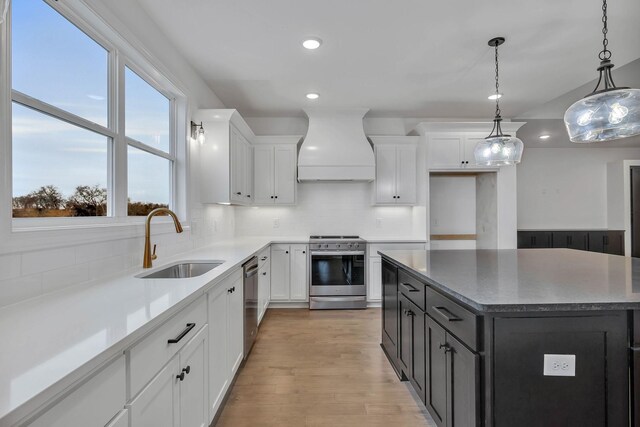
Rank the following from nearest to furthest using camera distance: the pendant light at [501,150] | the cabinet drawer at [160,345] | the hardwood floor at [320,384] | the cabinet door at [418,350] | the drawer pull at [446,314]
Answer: the cabinet drawer at [160,345], the drawer pull at [446,314], the cabinet door at [418,350], the hardwood floor at [320,384], the pendant light at [501,150]

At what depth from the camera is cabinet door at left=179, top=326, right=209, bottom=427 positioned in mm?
1352

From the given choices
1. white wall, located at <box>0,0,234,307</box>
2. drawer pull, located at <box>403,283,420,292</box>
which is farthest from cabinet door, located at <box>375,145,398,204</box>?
drawer pull, located at <box>403,283,420,292</box>

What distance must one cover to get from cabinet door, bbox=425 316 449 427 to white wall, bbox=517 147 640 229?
Result: 207 inches

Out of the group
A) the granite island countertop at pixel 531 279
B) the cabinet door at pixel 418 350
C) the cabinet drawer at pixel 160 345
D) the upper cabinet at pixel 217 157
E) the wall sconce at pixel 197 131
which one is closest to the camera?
the cabinet drawer at pixel 160 345

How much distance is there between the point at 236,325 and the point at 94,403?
61.4 inches

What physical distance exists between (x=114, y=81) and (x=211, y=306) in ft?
5.00

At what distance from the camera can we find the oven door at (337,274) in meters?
4.08

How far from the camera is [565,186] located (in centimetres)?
593

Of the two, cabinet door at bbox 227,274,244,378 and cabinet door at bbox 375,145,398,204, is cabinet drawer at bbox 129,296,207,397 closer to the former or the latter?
cabinet door at bbox 227,274,244,378

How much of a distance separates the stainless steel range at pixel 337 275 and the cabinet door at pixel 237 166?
3.80ft

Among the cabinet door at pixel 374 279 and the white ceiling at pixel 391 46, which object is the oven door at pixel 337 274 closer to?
the cabinet door at pixel 374 279

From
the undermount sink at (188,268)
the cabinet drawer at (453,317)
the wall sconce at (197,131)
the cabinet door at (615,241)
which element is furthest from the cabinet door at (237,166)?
the cabinet door at (615,241)

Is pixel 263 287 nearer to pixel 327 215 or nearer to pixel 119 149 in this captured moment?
pixel 327 215

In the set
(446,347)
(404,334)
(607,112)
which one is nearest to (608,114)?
(607,112)
